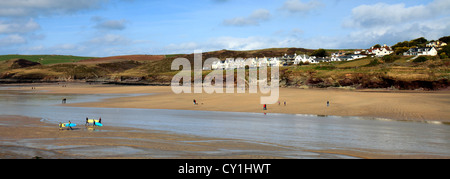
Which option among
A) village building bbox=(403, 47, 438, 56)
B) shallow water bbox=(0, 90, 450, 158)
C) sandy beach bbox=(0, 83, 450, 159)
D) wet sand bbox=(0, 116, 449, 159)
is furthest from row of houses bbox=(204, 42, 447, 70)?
wet sand bbox=(0, 116, 449, 159)

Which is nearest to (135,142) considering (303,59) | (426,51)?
(426,51)

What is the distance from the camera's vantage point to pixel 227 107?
42.9 metres

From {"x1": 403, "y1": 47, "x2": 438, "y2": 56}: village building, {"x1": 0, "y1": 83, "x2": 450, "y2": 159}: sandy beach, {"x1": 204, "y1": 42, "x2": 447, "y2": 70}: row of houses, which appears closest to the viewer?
{"x1": 0, "y1": 83, "x2": 450, "y2": 159}: sandy beach

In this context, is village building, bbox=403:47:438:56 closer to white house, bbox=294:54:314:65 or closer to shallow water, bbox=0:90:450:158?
white house, bbox=294:54:314:65

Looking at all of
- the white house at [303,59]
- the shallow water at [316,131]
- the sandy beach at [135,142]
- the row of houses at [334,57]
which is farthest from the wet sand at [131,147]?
the white house at [303,59]

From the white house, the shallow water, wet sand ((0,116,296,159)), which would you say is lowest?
the shallow water

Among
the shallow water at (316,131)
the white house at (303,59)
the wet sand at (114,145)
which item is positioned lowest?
the shallow water at (316,131)

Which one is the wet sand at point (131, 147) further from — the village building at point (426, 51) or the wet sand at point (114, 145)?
the village building at point (426, 51)

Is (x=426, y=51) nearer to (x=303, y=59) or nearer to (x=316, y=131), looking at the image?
(x=303, y=59)

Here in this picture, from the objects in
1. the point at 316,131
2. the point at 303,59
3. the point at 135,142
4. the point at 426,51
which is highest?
the point at 426,51

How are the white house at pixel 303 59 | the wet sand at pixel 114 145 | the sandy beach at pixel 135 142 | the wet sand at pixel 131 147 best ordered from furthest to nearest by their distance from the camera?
1. the white house at pixel 303 59
2. the sandy beach at pixel 135 142
3. the wet sand at pixel 114 145
4. the wet sand at pixel 131 147

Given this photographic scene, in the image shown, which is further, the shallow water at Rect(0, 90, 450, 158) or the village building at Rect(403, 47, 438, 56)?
the village building at Rect(403, 47, 438, 56)

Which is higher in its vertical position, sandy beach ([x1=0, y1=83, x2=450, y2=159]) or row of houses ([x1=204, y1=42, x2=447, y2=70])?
row of houses ([x1=204, y1=42, x2=447, y2=70])
